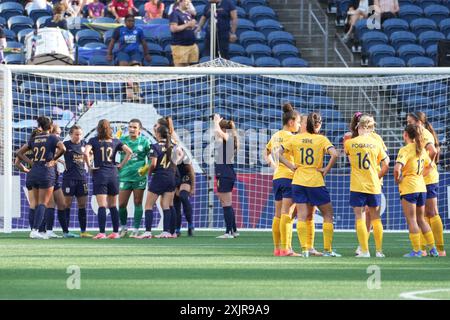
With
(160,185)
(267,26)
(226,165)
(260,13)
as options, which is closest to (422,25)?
(267,26)

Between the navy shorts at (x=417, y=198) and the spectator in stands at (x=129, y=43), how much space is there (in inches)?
428

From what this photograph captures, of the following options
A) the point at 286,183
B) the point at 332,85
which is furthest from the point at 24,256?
the point at 332,85

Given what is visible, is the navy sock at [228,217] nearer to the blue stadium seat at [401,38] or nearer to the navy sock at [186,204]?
the navy sock at [186,204]

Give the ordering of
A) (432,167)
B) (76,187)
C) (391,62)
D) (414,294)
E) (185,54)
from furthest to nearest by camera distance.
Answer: (391,62), (185,54), (76,187), (432,167), (414,294)

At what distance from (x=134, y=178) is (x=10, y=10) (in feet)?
31.9

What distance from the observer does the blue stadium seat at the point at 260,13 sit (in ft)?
97.1

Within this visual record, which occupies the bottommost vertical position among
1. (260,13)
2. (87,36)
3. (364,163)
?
(364,163)

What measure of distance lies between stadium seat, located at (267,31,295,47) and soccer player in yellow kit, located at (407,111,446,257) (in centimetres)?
1200

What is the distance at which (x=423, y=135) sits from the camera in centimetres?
1617

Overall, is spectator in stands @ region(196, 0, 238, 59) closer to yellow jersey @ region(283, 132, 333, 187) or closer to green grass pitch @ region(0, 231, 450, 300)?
green grass pitch @ region(0, 231, 450, 300)

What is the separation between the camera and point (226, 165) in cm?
2048

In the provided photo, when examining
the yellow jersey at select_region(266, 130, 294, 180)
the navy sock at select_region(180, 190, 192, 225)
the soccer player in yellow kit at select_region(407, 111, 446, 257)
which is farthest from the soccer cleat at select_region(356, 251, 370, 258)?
the navy sock at select_region(180, 190, 192, 225)

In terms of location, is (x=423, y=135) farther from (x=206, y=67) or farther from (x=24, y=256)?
(x=206, y=67)

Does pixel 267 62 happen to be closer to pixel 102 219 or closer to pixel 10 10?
pixel 10 10
